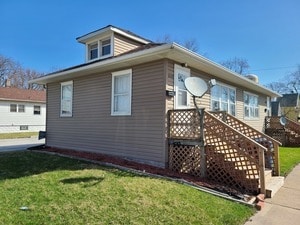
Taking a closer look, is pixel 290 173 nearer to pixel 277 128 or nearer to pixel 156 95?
pixel 156 95

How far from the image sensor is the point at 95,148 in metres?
9.70

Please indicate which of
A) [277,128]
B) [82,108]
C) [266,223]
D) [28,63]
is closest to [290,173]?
[266,223]

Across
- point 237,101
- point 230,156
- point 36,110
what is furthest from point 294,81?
point 230,156

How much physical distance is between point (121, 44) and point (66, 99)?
3.44m

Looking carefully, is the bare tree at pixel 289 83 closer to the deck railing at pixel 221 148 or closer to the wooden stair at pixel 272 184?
the wooden stair at pixel 272 184

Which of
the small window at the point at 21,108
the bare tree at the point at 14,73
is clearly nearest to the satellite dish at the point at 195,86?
the small window at the point at 21,108

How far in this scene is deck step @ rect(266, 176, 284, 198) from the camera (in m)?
5.83

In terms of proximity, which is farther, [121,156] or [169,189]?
[121,156]

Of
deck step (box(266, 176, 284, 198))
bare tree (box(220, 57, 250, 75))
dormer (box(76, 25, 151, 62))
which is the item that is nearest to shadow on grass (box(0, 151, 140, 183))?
deck step (box(266, 176, 284, 198))

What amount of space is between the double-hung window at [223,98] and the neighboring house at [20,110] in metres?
20.4

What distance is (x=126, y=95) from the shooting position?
341 inches

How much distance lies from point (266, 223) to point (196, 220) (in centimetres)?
128

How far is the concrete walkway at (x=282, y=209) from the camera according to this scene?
450cm

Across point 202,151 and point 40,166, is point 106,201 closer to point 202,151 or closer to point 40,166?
point 202,151
